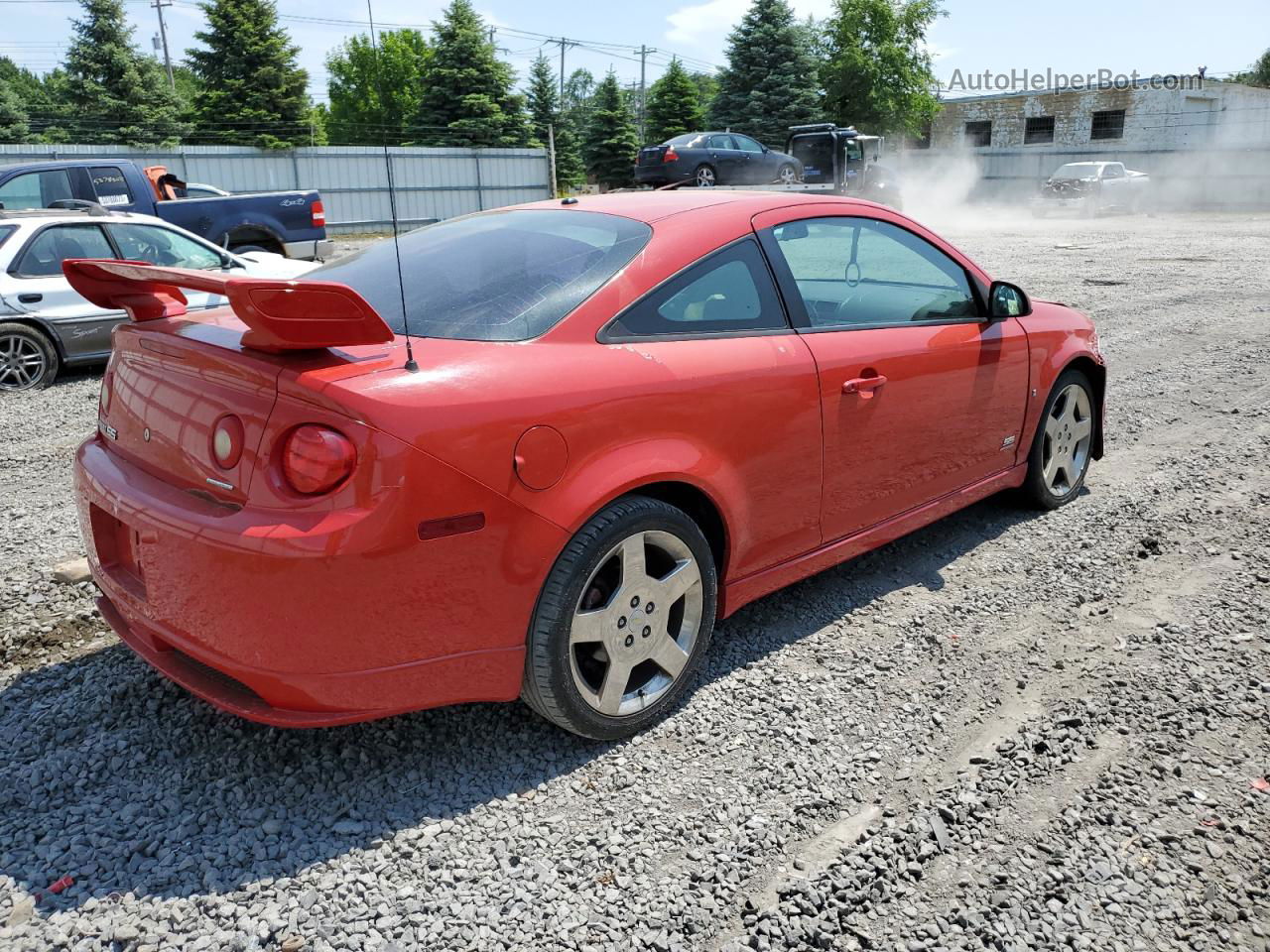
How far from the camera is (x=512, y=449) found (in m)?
2.61

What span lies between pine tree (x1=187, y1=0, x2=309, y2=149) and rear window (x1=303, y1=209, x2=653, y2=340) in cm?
4241

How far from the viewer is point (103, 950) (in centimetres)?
223

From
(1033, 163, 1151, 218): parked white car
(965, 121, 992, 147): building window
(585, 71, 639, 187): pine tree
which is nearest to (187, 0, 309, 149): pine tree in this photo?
(585, 71, 639, 187): pine tree

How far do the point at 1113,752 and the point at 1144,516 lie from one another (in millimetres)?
2377

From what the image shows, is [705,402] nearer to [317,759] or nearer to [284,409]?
[284,409]

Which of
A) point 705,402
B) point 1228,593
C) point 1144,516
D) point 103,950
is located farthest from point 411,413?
point 1144,516

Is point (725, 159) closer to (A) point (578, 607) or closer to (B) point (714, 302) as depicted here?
(B) point (714, 302)

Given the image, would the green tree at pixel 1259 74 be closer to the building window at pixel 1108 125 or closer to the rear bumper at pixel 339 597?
the building window at pixel 1108 125

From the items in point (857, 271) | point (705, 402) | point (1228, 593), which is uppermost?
point (857, 271)

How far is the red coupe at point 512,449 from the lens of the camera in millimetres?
2455

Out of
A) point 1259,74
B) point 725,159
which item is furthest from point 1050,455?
point 1259,74

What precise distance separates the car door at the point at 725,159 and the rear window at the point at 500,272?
76.8 feet

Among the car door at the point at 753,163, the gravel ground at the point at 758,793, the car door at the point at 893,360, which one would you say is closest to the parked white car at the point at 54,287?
the gravel ground at the point at 758,793

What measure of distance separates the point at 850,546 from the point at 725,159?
2413 centimetres
